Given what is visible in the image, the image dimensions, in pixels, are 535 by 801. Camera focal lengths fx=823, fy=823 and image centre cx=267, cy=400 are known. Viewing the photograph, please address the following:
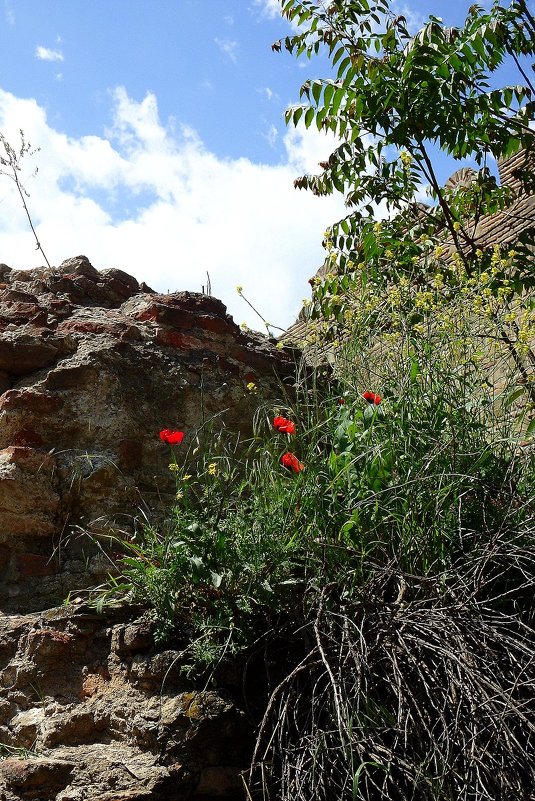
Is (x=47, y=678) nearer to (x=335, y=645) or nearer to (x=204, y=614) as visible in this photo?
(x=204, y=614)

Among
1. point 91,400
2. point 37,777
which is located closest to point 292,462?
point 91,400

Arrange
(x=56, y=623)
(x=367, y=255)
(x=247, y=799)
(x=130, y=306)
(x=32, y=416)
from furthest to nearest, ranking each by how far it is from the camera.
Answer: (x=367, y=255)
(x=130, y=306)
(x=32, y=416)
(x=56, y=623)
(x=247, y=799)

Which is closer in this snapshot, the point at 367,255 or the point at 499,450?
the point at 499,450

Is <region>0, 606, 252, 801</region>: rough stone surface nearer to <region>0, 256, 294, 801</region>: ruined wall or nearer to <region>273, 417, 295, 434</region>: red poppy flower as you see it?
<region>0, 256, 294, 801</region>: ruined wall

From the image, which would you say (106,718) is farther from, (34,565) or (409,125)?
(409,125)

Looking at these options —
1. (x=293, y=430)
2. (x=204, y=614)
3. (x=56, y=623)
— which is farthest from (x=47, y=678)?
(x=293, y=430)

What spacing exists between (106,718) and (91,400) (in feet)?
4.12

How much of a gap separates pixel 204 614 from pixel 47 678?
1.67ft

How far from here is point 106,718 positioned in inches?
93.0

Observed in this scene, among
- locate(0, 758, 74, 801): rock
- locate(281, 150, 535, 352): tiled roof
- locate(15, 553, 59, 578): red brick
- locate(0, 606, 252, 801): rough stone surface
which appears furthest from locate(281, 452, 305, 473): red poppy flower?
locate(281, 150, 535, 352): tiled roof

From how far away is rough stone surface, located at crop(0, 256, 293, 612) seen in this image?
2.94m

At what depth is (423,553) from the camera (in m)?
2.54

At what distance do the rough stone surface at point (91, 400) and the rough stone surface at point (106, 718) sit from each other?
13.2 inches

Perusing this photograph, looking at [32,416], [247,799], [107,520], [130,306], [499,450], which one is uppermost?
[130,306]
